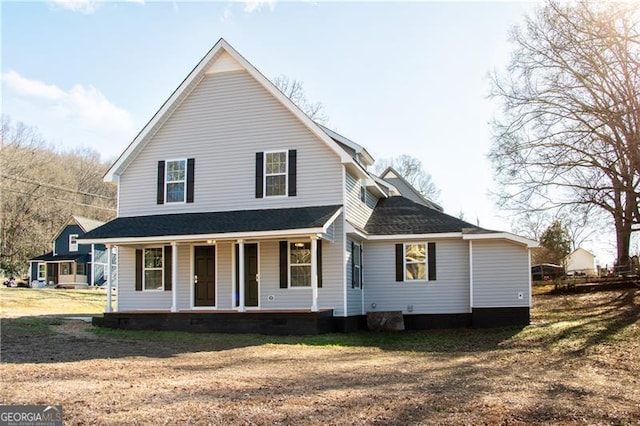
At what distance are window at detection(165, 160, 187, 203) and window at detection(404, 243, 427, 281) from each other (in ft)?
24.8

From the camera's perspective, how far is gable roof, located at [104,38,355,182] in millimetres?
18688

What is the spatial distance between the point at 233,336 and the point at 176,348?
8.90 feet

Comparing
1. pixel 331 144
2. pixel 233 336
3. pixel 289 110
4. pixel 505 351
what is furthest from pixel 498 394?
pixel 289 110

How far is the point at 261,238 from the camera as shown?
18.0 m

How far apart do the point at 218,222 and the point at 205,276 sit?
83.7 inches

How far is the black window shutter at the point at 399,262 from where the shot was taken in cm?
2033

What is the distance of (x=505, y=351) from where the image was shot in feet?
49.1

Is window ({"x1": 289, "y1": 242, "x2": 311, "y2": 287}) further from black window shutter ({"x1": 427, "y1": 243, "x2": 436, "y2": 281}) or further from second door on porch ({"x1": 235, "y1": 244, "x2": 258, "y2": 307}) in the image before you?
black window shutter ({"x1": 427, "y1": 243, "x2": 436, "y2": 281})

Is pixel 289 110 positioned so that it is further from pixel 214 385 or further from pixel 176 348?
pixel 214 385

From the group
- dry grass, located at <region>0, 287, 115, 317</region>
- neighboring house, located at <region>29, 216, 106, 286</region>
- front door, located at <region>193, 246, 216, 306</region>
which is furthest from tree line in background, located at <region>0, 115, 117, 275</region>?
front door, located at <region>193, 246, 216, 306</region>

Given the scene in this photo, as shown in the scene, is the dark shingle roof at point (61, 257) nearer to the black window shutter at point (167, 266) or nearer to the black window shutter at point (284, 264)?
the black window shutter at point (167, 266)

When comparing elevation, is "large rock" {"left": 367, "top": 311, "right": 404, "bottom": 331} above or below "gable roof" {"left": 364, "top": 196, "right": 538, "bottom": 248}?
below

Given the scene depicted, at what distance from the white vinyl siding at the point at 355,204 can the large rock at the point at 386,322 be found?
118 inches

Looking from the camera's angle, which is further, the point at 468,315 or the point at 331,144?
the point at 468,315
